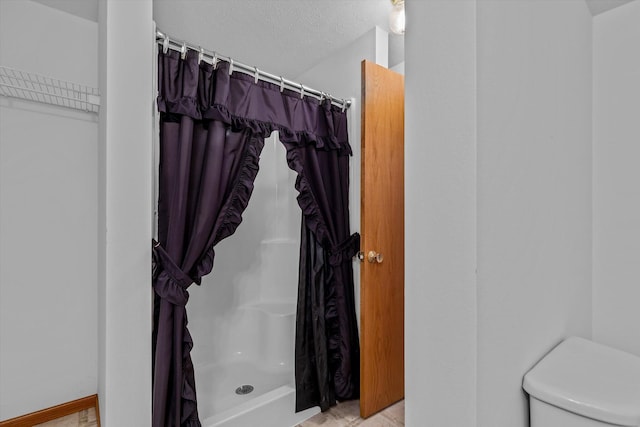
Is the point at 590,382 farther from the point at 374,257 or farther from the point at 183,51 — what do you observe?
the point at 183,51

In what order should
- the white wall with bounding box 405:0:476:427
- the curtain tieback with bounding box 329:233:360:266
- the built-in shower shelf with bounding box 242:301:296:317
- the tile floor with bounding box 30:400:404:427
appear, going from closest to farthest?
1. the white wall with bounding box 405:0:476:427
2. the tile floor with bounding box 30:400:404:427
3. the curtain tieback with bounding box 329:233:360:266
4. the built-in shower shelf with bounding box 242:301:296:317

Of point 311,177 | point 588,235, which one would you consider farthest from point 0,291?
point 588,235

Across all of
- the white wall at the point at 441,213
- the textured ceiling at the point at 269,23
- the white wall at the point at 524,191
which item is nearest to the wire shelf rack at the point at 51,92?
the textured ceiling at the point at 269,23

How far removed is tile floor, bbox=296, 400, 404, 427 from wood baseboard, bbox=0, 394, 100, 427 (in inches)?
46.9

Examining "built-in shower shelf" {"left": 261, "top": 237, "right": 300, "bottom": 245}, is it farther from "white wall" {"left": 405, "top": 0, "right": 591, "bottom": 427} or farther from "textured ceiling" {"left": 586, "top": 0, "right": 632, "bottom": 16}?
"textured ceiling" {"left": 586, "top": 0, "right": 632, "bottom": 16}

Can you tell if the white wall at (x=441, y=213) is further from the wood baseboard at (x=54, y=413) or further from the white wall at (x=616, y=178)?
the wood baseboard at (x=54, y=413)

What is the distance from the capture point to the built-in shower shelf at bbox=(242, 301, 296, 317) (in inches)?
93.4

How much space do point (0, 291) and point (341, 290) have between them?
1.83 meters

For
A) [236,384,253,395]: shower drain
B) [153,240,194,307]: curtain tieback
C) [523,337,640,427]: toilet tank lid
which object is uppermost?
[153,240,194,307]: curtain tieback

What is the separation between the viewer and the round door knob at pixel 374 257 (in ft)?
5.98

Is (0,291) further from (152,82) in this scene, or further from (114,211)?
(152,82)

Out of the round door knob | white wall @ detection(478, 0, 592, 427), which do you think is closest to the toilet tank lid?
white wall @ detection(478, 0, 592, 427)

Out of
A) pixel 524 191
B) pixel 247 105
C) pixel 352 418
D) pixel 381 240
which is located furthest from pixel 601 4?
pixel 352 418

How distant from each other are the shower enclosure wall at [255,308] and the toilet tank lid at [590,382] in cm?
137
